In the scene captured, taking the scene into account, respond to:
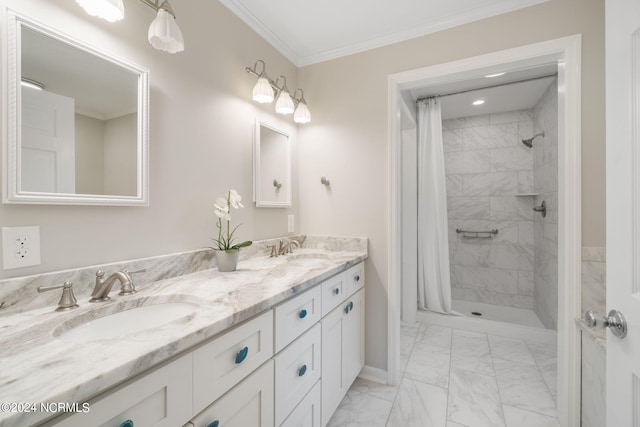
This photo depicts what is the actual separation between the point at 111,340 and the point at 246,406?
18.4 inches

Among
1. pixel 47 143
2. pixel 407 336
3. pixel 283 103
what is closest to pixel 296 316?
pixel 47 143

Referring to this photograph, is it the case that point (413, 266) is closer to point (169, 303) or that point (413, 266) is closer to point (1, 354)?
point (169, 303)

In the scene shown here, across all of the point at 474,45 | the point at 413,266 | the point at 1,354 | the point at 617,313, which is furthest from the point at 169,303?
the point at 413,266

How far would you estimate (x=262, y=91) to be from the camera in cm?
165

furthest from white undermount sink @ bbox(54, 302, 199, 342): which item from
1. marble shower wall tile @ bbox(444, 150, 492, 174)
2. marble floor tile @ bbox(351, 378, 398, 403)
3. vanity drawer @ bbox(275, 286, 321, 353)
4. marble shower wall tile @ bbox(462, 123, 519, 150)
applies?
marble shower wall tile @ bbox(462, 123, 519, 150)

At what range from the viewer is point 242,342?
86 cm

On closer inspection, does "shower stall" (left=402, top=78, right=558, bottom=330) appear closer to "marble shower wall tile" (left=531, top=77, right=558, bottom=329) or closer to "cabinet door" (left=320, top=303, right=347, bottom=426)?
"marble shower wall tile" (left=531, top=77, right=558, bottom=329)

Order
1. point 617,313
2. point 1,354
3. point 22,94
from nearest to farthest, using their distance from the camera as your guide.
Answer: point 1,354, point 617,313, point 22,94

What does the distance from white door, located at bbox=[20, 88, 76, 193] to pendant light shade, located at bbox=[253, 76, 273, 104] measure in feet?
2.98

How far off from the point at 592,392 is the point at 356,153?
1827 millimetres

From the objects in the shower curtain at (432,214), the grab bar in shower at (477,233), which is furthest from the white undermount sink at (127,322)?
the grab bar in shower at (477,233)

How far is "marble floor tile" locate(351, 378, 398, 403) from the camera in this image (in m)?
1.77

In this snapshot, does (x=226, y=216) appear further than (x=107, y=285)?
Yes

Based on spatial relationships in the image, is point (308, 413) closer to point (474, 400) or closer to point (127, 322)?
point (127, 322)
